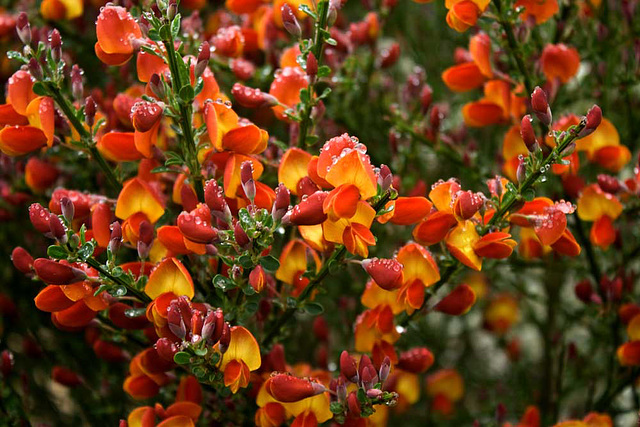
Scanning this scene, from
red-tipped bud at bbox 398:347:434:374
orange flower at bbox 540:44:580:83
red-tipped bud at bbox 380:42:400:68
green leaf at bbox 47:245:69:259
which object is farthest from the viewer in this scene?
red-tipped bud at bbox 380:42:400:68

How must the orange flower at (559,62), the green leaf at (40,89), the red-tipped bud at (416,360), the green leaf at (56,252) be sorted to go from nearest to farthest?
the green leaf at (56,252) → the green leaf at (40,89) → the red-tipped bud at (416,360) → the orange flower at (559,62)

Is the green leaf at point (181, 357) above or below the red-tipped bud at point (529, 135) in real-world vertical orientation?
below

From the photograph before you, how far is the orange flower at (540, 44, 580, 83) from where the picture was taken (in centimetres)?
108

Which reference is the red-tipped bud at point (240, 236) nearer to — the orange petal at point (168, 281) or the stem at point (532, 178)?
the orange petal at point (168, 281)

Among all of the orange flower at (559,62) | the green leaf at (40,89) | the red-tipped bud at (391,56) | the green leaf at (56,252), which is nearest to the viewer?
the green leaf at (56,252)

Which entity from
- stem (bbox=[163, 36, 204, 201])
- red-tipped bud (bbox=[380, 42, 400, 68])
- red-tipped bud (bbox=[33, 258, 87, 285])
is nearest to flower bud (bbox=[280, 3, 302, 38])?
stem (bbox=[163, 36, 204, 201])

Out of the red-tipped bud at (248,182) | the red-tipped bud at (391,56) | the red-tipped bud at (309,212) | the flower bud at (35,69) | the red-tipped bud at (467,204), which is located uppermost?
the flower bud at (35,69)

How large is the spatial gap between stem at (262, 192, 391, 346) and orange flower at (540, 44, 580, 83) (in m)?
0.45

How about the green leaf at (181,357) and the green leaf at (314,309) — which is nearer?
the green leaf at (181,357)

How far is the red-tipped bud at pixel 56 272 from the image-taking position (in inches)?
29.9

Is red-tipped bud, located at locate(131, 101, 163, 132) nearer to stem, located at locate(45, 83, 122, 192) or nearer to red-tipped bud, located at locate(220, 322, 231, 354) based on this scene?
stem, located at locate(45, 83, 122, 192)

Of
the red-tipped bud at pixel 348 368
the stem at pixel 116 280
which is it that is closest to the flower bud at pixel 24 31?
the stem at pixel 116 280

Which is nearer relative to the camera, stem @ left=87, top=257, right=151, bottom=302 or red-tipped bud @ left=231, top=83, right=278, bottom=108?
stem @ left=87, top=257, right=151, bottom=302

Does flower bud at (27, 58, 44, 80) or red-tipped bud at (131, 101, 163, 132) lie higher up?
flower bud at (27, 58, 44, 80)
